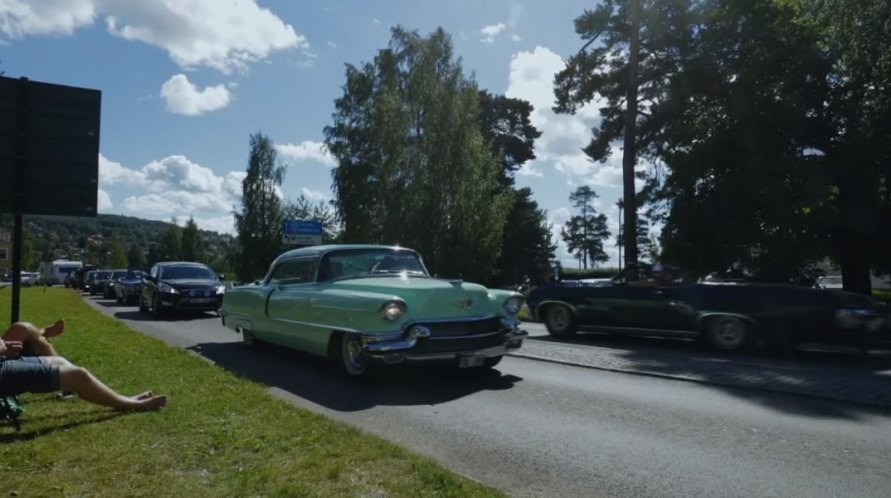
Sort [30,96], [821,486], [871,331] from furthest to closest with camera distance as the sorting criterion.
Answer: [871,331] < [30,96] < [821,486]

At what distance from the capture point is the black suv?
18.6 meters

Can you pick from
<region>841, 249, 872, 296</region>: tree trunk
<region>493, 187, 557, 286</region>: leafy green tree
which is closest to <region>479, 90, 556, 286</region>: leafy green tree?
<region>493, 187, 557, 286</region>: leafy green tree

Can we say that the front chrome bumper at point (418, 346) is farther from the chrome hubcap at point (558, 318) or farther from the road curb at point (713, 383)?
the chrome hubcap at point (558, 318)

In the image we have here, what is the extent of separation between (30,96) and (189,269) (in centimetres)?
1327

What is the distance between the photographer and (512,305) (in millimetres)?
8789

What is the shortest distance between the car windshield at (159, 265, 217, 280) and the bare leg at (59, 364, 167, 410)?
14.6 meters

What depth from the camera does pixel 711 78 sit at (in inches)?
851

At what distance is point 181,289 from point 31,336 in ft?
42.7

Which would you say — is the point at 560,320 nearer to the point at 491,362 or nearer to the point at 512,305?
the point at 491,362

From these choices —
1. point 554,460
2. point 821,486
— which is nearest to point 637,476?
point 554,460

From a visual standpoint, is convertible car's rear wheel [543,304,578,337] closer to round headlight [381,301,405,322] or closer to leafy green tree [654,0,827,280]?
round headlight [381,301,405,322]

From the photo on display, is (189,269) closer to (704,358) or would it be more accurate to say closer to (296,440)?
(704,358)

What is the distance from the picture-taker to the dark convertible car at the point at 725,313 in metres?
10.1

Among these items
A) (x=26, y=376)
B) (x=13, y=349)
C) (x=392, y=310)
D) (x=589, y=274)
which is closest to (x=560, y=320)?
(x=392, y=310)
